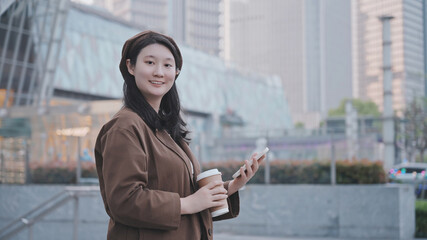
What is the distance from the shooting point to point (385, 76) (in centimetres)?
1798

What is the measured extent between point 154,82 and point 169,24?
133783 mm

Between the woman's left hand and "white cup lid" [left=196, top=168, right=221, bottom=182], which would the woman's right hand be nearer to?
"white cup lid" [left=196, top=168, right=221, bottom=182]

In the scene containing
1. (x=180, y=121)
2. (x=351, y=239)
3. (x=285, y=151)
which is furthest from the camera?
(x=285, y=151)

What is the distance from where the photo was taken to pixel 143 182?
2066 mm

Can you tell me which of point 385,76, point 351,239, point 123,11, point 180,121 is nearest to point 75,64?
point 385,76

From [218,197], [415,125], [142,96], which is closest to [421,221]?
[218,197]

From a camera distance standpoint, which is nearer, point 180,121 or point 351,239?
point 180,121

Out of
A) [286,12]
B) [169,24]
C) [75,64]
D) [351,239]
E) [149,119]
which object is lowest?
[351,239]

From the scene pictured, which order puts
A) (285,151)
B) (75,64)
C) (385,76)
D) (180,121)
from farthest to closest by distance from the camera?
(75,64) → (385,76) → (285,151) → (180,121)

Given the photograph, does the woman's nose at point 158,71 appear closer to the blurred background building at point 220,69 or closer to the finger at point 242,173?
the finger at point 242,173

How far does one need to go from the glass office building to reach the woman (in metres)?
0.71

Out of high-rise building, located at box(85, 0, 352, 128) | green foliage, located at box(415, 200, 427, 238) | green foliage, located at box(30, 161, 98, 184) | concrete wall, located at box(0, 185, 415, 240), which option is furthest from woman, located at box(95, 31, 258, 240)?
high-rise building, located at box(85, 0, 352, 128)

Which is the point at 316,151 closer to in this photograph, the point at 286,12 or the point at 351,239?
the point at 351,239

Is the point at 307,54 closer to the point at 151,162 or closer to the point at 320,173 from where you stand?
the point at 320,173
